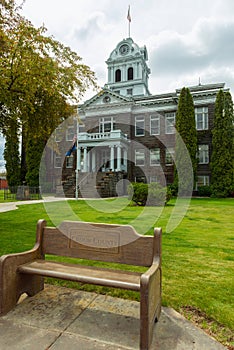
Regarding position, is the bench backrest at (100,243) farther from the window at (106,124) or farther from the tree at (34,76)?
the window at (106,124)

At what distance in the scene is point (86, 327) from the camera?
238cm

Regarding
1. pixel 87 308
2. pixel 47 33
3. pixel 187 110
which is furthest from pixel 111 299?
pixel 187 110

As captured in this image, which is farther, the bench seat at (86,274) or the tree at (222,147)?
the tree at (222,147)

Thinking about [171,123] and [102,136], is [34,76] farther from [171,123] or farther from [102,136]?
[171,123]

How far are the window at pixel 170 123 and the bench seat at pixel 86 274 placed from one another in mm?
24725

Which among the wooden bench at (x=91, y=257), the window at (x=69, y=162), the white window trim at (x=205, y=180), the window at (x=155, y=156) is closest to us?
the wooden bench at (x=91, y=257)

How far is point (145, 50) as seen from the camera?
124ft

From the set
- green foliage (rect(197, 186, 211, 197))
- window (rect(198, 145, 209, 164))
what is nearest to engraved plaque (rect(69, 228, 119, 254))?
green foliage (rect(197, 186, 211, 197))

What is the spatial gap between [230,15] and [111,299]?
405 inches

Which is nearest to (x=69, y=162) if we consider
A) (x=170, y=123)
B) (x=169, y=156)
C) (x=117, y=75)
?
(x=169, y=156)

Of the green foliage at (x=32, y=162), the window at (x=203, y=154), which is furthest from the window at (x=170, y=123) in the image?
the green foliage at (x=32, y=162)

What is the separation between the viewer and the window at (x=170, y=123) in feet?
85.7

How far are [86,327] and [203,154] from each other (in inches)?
983

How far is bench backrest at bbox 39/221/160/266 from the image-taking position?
2688 mm
